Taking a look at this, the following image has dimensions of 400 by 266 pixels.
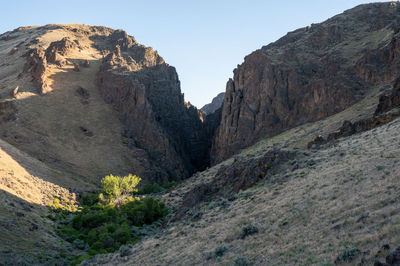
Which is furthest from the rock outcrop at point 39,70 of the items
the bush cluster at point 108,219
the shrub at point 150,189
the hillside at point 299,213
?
the hillside at point 299,213

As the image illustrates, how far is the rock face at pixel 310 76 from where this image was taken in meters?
69.6

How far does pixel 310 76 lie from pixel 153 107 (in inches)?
1818

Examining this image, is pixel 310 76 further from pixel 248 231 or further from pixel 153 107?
pixel 248 231

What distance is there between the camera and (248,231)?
19703 millimetres

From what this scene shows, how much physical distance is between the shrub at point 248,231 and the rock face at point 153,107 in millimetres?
63301

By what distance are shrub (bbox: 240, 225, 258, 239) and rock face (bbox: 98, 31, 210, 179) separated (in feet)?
208

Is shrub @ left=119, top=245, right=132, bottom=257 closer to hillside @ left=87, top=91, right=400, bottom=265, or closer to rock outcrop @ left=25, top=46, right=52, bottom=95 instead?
hillside @ left=87, top=91, right=400, bottom=265

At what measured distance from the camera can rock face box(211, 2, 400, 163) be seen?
228 ft

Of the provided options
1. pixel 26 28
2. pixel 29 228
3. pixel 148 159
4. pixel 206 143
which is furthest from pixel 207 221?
pixel 26 28

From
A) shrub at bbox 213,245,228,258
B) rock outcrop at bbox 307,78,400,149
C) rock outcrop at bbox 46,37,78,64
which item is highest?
rock outcrop at bbox 46,37,78,64

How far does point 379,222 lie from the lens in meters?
14.0

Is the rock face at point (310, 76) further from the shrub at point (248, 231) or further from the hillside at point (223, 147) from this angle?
the shrub at point (248, 231)

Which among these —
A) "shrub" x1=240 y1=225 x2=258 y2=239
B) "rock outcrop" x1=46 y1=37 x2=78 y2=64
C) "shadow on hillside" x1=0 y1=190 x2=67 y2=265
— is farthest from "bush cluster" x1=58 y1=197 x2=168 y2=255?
"rock outcrop" x1=46 y1=37 x2=78 y2=64

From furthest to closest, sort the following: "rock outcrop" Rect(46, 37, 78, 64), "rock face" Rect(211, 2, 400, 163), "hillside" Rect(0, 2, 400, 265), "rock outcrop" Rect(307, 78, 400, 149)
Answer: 1. "rock outcrop" Rect(46, 37, 78, 64)
2. "rock face" Rect(211, 2, 400, 163)
3. "rock outcrop" Rect(307, 78, 400, 149)
4. "hillside" Rect(0, 2, 400, 265)
